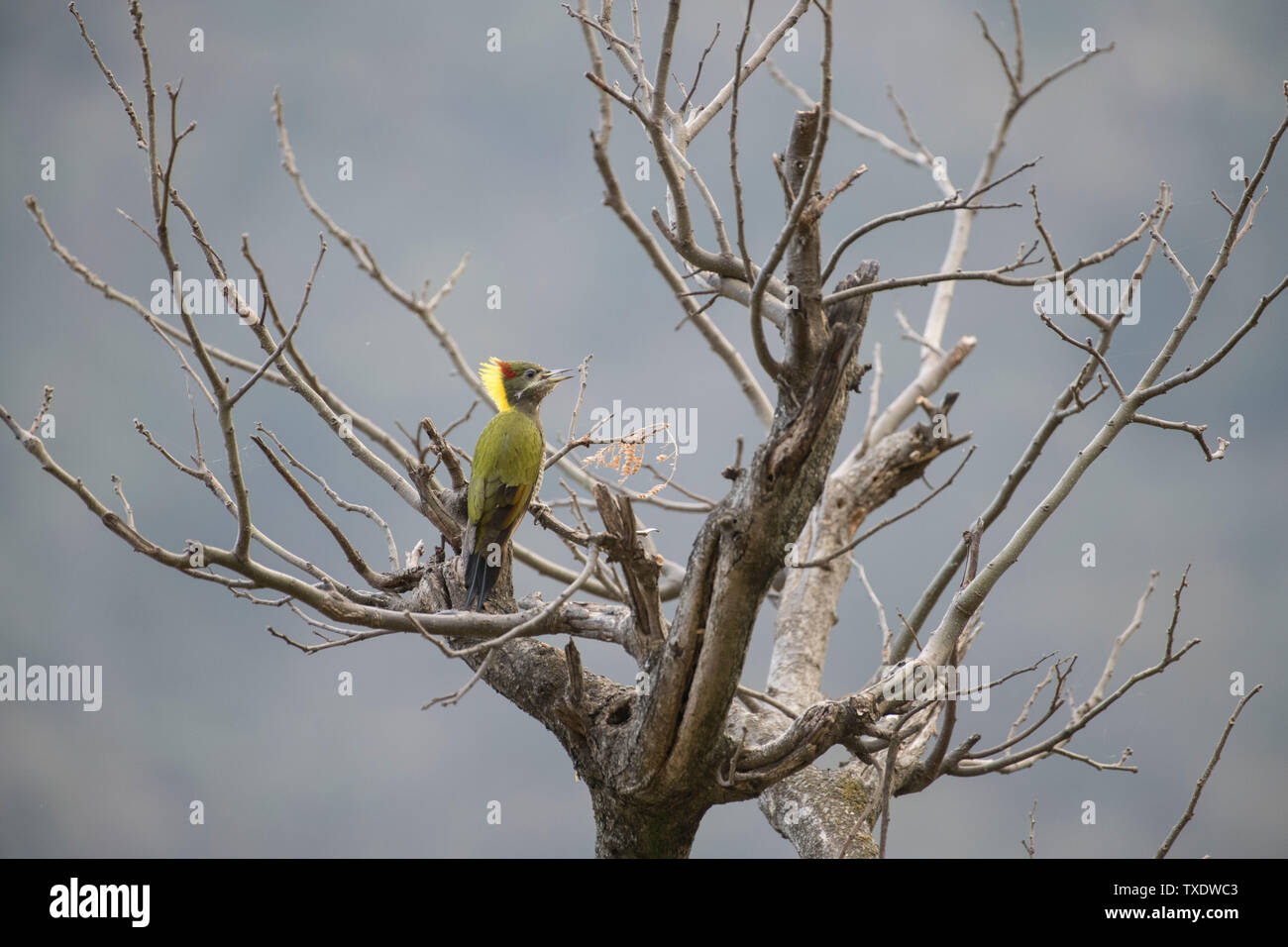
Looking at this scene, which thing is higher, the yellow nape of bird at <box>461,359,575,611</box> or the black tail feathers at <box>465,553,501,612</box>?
the yellow nape of bird at <box>461,359,575,611</box>

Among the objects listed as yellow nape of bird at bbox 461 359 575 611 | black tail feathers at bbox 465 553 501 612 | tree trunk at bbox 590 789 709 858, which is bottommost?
tree trunk at bbox 590 789 709 858

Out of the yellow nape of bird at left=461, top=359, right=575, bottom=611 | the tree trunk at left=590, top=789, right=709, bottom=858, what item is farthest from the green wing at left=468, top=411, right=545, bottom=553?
the tree trunk at left=590, top=789, right=709, bottom=858

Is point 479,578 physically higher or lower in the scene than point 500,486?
lower

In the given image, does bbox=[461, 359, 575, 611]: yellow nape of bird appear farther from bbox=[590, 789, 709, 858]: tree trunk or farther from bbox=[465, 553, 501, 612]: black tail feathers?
bbox=[590, 789, 709, 858]: tree trunk

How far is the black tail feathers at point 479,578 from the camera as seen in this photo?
3967mm

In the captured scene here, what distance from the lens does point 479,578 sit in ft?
13.2

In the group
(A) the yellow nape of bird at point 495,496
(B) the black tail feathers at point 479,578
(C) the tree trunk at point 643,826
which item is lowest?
(C) the tree trunk at point 643,826

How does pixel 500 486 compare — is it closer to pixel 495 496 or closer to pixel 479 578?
pixel 495 496

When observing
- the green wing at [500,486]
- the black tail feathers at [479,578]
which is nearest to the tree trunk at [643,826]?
the black tail feathers at [479,578]

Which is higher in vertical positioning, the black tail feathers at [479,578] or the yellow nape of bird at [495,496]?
the yellow nape of bird at [495,496]

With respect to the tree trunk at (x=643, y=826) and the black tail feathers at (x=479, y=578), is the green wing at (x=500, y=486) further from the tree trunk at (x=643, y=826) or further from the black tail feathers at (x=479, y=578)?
the tree trunk at (x=643, y=826)

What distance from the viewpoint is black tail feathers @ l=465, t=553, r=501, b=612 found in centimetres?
397

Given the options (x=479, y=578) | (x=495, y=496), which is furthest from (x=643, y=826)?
(x=495, y=496)
